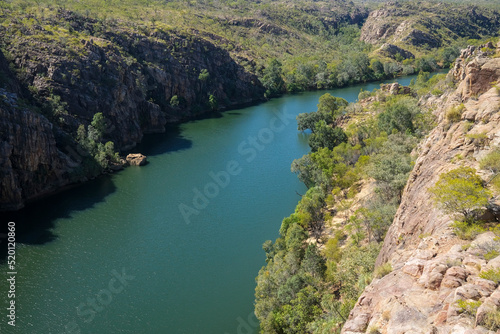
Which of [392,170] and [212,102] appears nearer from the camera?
[392,170]

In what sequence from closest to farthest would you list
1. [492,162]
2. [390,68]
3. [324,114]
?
[492,162] → [324,114] → [390,68]

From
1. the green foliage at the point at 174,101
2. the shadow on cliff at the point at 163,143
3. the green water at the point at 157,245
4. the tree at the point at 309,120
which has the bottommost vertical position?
the green water at the point at 157,245

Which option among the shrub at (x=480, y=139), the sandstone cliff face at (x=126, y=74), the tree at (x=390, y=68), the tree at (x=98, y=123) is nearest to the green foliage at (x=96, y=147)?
the tree at (x=98, y=123)

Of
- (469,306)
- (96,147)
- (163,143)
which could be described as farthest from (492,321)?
(163,143)

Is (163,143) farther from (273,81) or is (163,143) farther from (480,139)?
(480,139)

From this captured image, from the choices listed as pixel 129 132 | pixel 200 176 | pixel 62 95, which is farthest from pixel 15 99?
pixel 200 176

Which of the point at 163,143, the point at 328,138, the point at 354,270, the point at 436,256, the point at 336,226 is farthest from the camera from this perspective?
the point at 163,143

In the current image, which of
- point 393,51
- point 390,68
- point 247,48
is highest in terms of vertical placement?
point 247,48

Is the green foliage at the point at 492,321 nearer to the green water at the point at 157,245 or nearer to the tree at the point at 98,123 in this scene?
the green water at the point at 157,245
